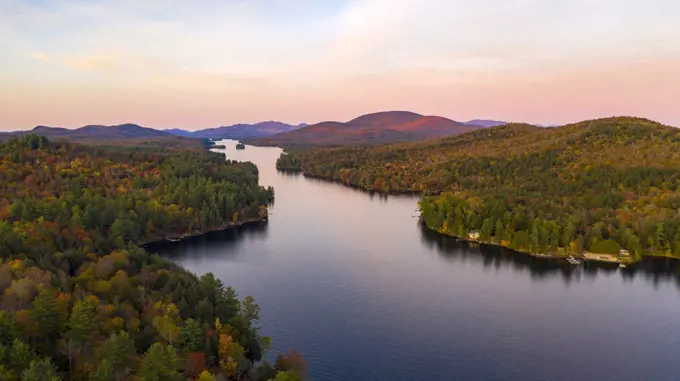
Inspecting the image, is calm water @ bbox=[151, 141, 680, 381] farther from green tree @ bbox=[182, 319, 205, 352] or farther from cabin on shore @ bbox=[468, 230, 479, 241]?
green tree @ bbox=[182, 319, 205, 352]

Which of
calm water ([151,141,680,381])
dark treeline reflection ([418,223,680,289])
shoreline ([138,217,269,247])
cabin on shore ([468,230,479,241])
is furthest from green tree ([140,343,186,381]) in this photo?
cabin on shore ([468,230,479,241])

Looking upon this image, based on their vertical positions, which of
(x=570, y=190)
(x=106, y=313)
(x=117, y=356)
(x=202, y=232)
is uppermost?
(x=570, y=190)

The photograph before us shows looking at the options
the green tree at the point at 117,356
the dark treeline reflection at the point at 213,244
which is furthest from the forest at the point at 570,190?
the green tree at the point at 117,356

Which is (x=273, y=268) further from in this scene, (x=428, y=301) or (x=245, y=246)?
(x=428, y=301)

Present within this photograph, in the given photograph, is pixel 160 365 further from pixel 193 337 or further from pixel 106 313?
pixel 106 313

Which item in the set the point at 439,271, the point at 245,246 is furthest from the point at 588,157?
the point at 245,246

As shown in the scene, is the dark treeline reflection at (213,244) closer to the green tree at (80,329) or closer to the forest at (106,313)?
the forest at (106,313)

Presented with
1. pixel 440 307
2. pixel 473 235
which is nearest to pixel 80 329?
pixel 440 307
